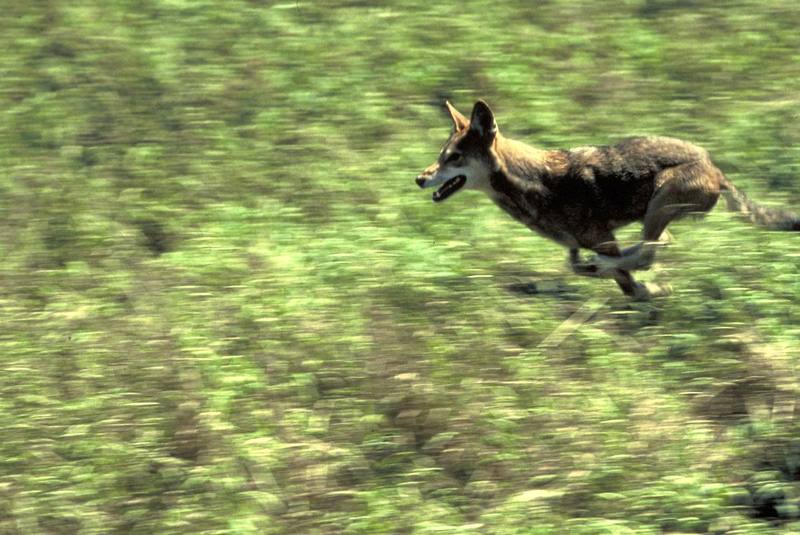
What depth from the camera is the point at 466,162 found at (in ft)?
25.0

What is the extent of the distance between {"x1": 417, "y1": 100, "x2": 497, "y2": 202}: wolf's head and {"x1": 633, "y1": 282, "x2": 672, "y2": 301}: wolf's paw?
1.11 metres

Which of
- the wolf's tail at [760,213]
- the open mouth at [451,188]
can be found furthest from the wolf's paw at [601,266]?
the open mouth at [451,188]

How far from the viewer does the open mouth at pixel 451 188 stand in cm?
765

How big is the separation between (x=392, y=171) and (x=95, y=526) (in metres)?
3.87

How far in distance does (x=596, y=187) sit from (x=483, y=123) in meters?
0.75

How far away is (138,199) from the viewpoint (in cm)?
869

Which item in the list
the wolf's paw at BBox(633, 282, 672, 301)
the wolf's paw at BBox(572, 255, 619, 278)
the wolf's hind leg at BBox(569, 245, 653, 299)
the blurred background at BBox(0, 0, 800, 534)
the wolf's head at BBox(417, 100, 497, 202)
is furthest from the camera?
the wolf's head at BBox(417, 100, 497, 202)

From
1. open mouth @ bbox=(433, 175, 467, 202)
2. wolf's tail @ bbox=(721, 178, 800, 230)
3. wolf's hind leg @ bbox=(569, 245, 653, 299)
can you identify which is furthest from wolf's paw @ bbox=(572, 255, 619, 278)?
open mouth @ bbox=(433, 175, 467, 202)

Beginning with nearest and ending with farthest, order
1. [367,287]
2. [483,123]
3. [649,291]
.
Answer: [649,291] → [367,287] → [483,123]

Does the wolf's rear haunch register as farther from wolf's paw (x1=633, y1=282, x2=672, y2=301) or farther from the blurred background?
the blurred background

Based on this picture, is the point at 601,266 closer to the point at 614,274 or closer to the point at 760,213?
the point at 614,274

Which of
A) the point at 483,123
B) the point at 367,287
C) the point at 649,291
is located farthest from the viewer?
the point at 483,123

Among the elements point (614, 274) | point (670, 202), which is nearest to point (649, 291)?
point (614, 274)

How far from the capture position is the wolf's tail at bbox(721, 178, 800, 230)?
7270 mm
